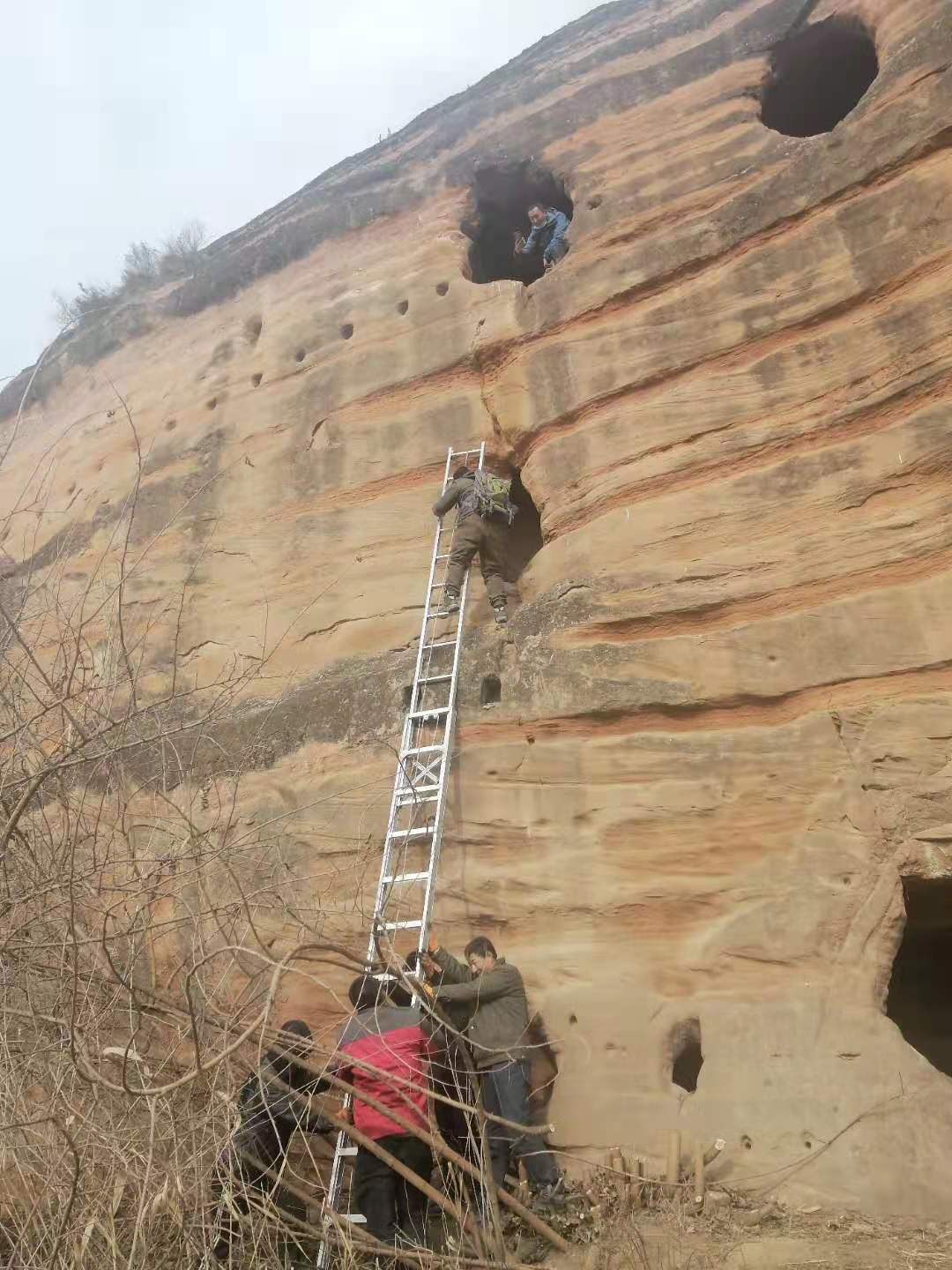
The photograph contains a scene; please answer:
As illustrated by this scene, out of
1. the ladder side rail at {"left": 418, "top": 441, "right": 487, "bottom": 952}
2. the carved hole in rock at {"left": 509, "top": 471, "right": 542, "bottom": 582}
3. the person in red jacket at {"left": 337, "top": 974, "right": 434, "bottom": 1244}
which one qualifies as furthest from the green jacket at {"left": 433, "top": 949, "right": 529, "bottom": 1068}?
the carved hole in rock at {"left": 509, "top": 471, "right": 542, "bottom": 582}

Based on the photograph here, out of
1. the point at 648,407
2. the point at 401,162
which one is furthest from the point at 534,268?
the point at 648,407

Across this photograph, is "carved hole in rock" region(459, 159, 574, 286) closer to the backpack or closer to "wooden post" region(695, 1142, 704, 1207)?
the backpack

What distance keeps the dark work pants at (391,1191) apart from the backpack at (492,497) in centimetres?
396

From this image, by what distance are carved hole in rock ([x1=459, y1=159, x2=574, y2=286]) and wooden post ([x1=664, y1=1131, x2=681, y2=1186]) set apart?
729 cm

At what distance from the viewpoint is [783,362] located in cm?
593

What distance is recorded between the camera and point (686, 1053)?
457 cm

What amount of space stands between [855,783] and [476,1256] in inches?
104

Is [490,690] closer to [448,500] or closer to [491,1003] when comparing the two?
[448,500]

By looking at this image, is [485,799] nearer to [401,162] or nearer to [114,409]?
[114,409]

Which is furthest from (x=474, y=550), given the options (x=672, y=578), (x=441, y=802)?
(x=441, y=802)

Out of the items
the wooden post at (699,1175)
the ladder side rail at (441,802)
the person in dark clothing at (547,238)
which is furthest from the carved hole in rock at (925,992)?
the person in dark clothing at (547,238)

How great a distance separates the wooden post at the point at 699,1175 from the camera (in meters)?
3.82

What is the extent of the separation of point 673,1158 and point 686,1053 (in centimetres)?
61

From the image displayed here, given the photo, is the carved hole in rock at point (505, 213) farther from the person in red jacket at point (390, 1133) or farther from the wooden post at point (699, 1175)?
the wooden post at point (699, 1175)
